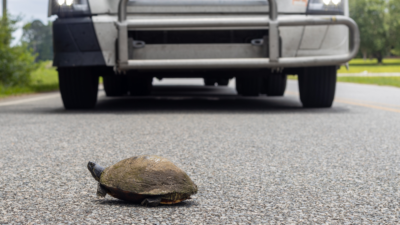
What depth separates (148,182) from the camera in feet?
7.48

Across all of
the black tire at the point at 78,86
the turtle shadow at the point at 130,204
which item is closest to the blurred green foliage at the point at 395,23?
the black tire at the point at 78,86

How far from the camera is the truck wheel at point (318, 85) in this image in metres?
6.46

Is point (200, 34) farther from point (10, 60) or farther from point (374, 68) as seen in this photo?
point (374, 68)

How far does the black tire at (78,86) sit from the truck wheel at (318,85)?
8.33ft

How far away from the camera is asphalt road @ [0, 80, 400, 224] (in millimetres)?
2254

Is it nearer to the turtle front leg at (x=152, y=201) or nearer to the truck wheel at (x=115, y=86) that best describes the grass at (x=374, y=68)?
the truck wheel at (x=115, y=86)

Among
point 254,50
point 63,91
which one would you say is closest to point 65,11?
point 63,91

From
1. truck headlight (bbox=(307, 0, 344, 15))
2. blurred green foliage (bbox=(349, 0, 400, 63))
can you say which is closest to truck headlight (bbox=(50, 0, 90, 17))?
truck headlight (bbox=(307, 0, 344, 15))

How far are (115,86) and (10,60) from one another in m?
4.04

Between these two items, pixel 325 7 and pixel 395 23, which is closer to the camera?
pixel 325 7

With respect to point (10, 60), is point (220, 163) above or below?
above

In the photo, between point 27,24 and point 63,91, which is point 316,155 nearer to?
point 63,91

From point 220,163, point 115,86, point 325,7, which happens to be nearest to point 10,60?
point 115,86

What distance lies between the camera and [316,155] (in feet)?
12.1
